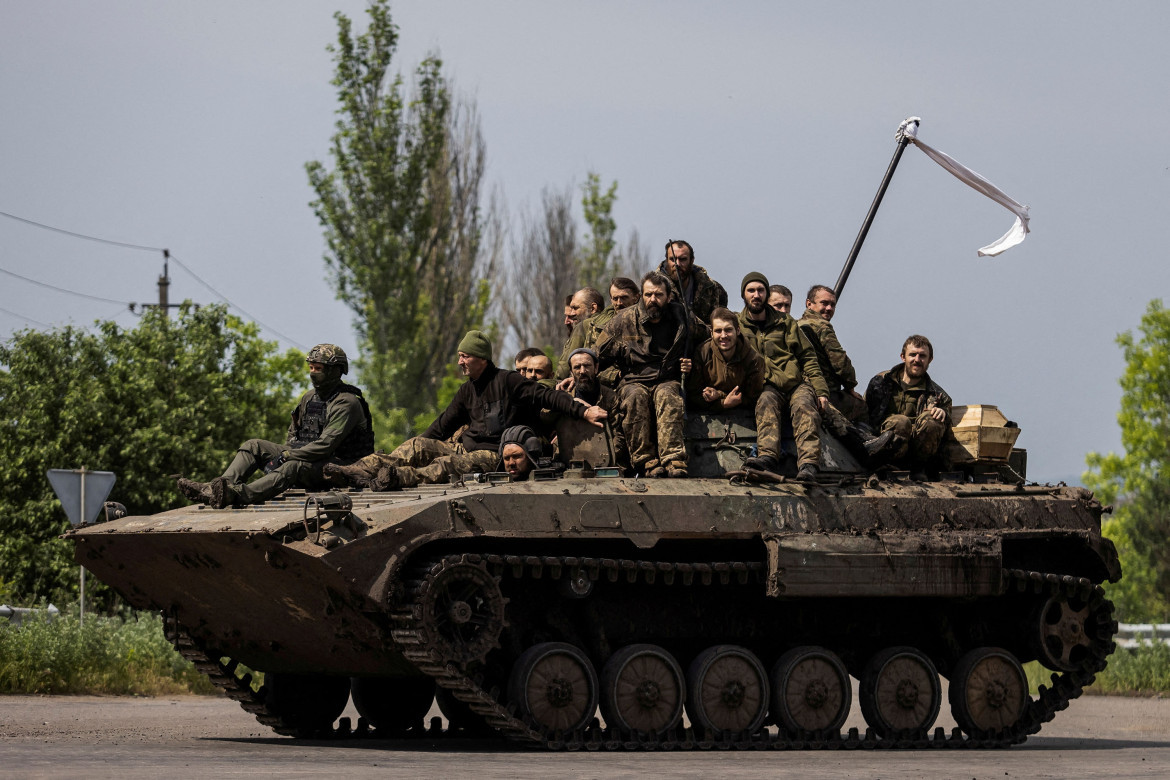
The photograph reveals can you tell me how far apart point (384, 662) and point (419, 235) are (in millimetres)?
32245

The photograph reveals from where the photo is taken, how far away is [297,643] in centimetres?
1496

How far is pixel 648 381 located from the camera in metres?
15.9

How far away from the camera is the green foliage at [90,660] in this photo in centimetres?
2058

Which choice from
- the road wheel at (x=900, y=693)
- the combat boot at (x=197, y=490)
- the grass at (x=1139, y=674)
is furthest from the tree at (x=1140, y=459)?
the combat boot at (x=197, y=490)

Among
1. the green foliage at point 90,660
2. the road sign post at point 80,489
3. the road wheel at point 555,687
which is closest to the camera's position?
the road wheel at point 555,687

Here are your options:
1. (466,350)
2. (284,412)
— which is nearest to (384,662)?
(466,350)

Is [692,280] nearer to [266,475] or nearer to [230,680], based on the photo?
[266,475]

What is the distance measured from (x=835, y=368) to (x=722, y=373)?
1633 millimetres

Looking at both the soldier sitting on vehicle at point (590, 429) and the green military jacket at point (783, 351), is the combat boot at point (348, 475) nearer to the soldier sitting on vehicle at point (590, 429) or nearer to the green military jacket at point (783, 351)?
the soldier sitting on vehicle at point (590, 429)

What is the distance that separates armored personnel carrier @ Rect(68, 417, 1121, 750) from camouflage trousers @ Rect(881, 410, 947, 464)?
0.35 m

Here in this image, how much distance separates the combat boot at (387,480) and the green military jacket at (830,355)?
453 centimetres

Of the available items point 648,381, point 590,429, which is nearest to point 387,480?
point 590,429

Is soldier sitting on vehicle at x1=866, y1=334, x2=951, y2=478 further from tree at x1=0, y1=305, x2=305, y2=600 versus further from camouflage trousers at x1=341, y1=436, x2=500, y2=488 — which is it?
tree at x1=0, y1=305, x2=305, y2=600

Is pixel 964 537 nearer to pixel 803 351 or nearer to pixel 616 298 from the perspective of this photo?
pixel 803 351
